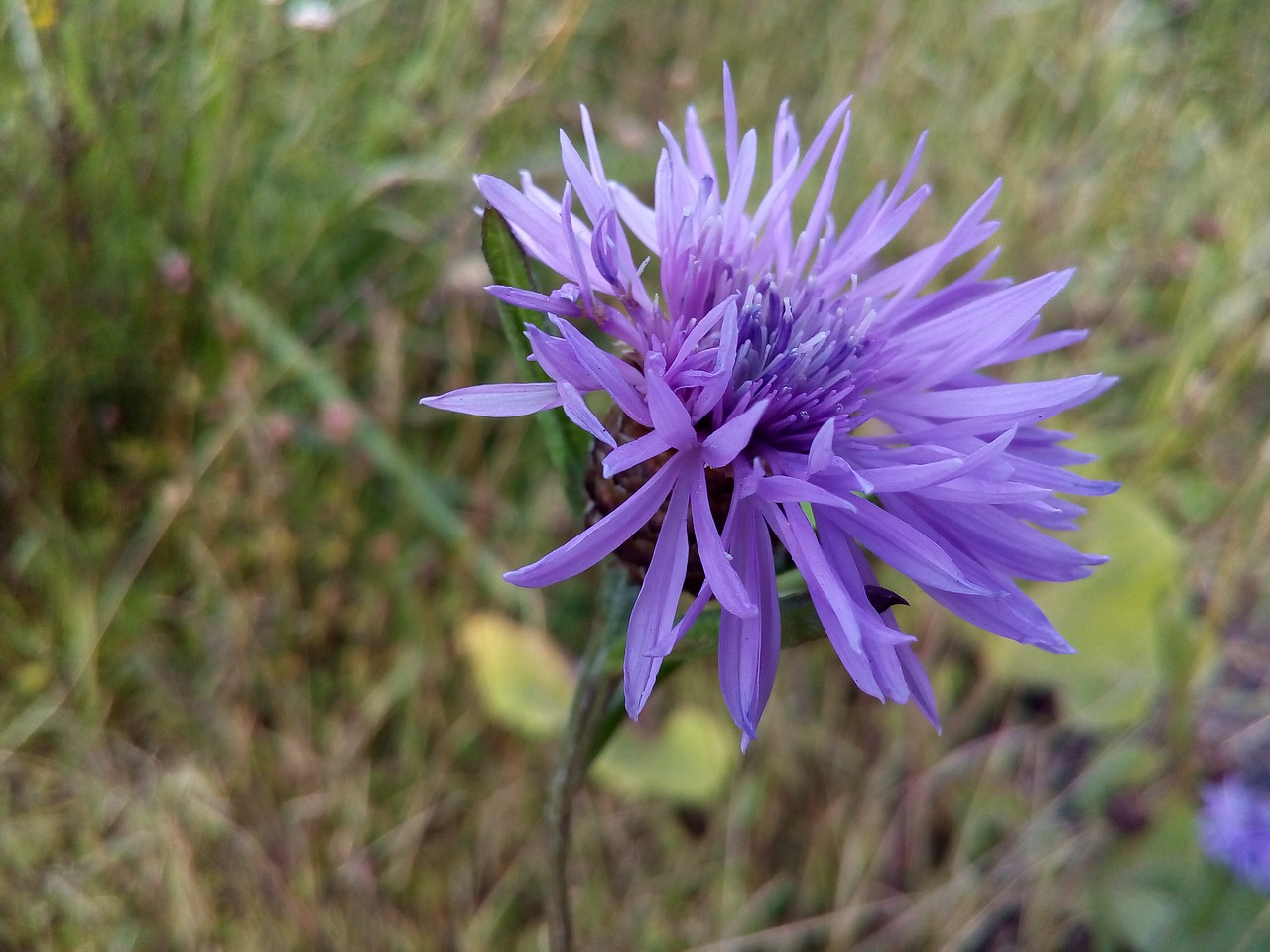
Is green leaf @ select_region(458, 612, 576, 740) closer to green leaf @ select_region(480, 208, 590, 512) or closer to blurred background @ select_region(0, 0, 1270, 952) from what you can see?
blurred background @ select_region(0, 0, 1270, 952)

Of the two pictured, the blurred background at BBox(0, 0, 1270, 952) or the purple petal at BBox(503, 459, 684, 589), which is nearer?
the purple petal at BBox(503, 459, 684, 589)

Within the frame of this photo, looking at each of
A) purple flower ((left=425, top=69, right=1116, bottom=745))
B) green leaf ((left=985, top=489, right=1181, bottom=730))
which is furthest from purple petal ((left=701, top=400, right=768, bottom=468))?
green leaf ((left=985, top=489, right=1181, bottom=730))

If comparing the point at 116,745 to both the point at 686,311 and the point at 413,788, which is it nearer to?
the point at 413,788

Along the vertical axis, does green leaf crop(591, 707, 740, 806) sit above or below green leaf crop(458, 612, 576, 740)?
below

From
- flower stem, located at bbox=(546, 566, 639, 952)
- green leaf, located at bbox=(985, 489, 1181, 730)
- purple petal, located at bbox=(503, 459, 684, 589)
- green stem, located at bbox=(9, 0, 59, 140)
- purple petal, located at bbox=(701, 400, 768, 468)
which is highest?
purple petal, located at bbox=(701, 400, 768, 468)

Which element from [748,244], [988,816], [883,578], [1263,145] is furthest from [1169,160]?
[748,244]

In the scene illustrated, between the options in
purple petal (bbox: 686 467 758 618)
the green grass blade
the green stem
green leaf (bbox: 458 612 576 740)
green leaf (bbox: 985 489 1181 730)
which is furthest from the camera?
green leaf (bbox: 985 489 1181 730)

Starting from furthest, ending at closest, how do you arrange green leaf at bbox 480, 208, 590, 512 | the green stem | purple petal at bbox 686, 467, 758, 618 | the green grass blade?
the green grass blade < the green stem < green leaf at bbox 480, 208, 590, 512 < purple petal at bbox 686, 467, 758, 618
